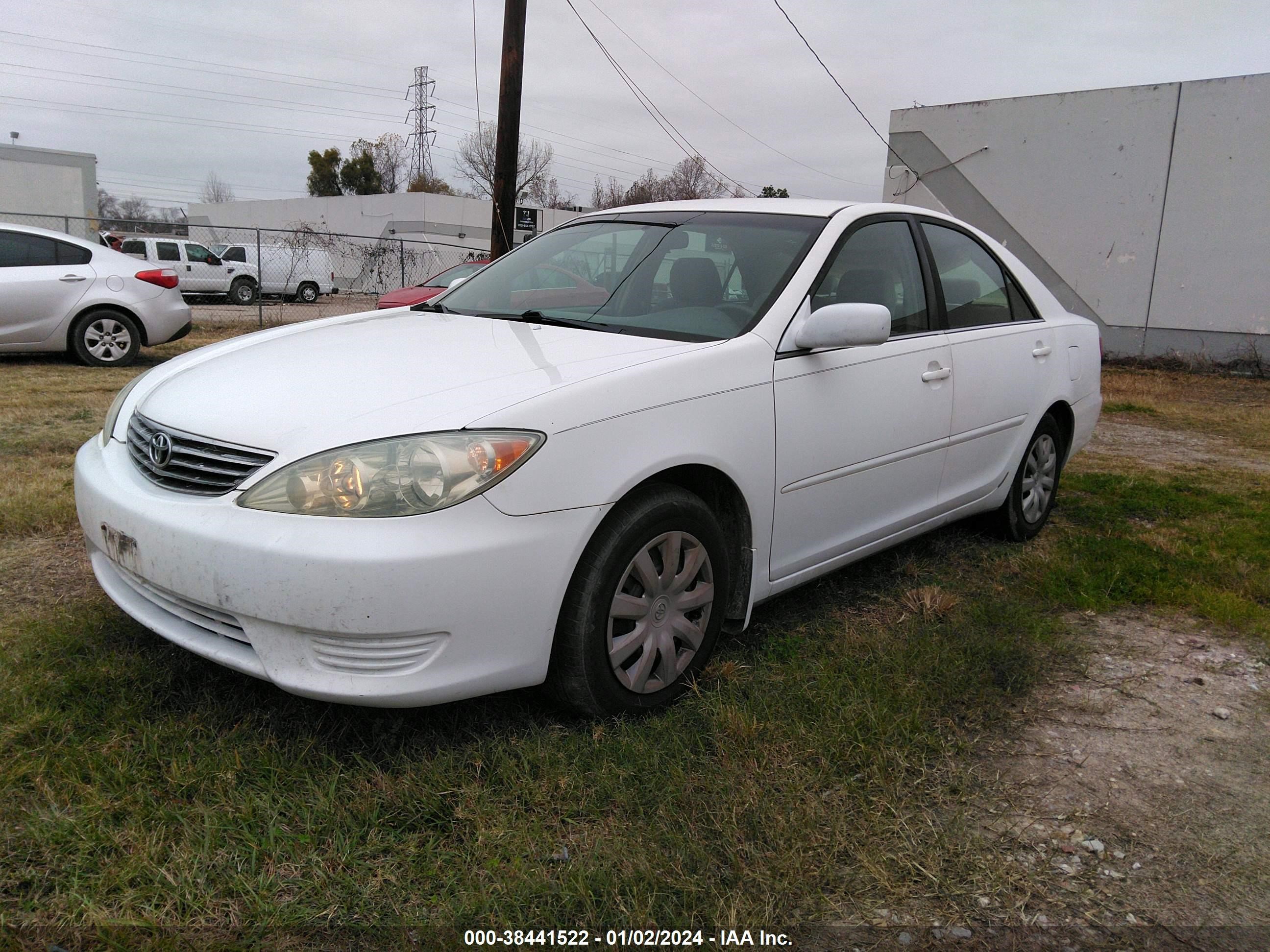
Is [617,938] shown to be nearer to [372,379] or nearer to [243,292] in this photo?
[372,379]

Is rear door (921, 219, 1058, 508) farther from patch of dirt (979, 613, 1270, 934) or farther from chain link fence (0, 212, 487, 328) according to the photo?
chain link fence (0, 212, 487, 328)

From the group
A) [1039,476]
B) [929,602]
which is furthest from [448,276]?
[929,602]

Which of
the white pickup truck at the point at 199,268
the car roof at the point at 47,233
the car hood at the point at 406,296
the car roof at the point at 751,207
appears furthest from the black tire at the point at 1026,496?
the white pickup truck at the point at 199,268

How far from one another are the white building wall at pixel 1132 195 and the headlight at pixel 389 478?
535 inches

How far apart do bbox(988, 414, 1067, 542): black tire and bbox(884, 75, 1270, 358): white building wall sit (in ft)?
33.2

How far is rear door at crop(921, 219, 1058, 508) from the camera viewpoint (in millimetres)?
4047

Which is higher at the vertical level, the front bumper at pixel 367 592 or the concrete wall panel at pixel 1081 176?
the concrete wall panel at pixel 1081 176

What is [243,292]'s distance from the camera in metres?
25.1

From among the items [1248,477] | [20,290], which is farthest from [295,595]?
[20,290]

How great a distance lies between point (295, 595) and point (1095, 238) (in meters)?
14.3

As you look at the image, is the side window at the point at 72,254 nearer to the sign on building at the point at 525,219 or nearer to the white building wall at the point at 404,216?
the sign on building at the point at 525,219

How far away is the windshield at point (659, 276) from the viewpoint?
3.30 meters

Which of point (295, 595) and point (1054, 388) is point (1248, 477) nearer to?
point (1054, 388)

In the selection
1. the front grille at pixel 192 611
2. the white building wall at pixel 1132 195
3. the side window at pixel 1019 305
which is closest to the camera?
the front grille at pixel 192 611
